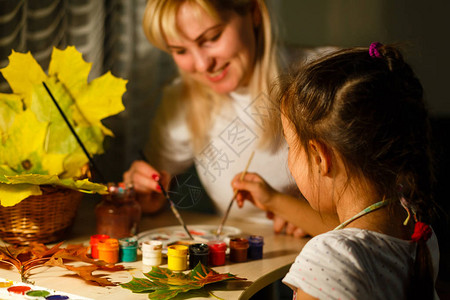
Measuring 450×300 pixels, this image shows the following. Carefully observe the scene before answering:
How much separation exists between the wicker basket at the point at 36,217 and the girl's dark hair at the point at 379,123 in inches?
24.9

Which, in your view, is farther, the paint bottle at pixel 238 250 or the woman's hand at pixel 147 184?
the woman's hand at pixel 147 184

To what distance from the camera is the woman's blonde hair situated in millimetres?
1560

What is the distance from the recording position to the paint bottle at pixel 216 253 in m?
1.13

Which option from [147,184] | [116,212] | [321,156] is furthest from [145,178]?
[321,156]

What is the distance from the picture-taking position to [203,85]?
174 centimetres

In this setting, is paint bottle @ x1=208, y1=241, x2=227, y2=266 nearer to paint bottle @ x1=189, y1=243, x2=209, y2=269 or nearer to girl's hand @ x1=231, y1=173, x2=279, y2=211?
paint bottle @ x1=189, y1=243, x2=209, y2=269

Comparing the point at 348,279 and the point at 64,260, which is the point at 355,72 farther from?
the point at 64,260

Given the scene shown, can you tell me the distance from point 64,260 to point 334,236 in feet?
1.96

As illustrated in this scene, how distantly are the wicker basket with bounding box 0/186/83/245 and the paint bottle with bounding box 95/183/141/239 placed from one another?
0.09m

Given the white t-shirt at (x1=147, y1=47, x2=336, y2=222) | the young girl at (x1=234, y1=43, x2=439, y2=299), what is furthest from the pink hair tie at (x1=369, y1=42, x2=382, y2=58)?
the white t-shirt at (x1=147, y1=47, x2=336, y2=222)

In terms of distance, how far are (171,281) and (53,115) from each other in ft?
1.82

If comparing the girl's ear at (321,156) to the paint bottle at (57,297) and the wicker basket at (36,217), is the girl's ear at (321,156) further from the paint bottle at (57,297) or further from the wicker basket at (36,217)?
the wicker basket at (36,217)

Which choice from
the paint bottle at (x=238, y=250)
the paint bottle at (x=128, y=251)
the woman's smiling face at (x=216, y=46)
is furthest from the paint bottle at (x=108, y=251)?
the woman's smiling face at (x=216, y=46)

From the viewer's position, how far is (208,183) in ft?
5.54
